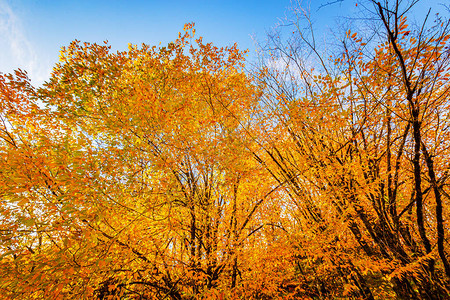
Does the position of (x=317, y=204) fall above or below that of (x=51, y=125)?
below

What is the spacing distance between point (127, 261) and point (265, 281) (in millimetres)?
5799

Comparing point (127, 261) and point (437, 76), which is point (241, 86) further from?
point (127, 261)

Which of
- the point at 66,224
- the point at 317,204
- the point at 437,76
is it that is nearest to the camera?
the point at 437,76

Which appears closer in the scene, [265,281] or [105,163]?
[105,163]

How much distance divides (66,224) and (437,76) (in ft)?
24.5

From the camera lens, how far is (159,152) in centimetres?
620

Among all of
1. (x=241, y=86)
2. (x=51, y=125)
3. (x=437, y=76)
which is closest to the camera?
(x=437, y=76)

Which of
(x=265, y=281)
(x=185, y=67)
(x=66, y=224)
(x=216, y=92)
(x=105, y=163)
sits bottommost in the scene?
(x=265, y=281)

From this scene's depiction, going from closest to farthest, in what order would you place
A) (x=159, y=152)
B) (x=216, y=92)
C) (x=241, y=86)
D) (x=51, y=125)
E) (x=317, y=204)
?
(x=317, y=204) < (x=159, y=152) < (x=51, y=125) < (x=216, y=92) < (x=241, y=86)

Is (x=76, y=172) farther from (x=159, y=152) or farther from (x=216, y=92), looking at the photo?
→ (x=216, y=92)

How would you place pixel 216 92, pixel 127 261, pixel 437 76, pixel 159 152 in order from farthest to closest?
pixel 216 92 → pixel 159 152 → pixel 127 261 → pixel 437 76

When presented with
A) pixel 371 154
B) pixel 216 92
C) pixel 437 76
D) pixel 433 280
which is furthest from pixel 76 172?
pixel 433 280

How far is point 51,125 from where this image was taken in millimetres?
7152

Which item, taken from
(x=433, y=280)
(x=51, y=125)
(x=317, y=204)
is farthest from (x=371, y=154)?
(x=51, y=125)
